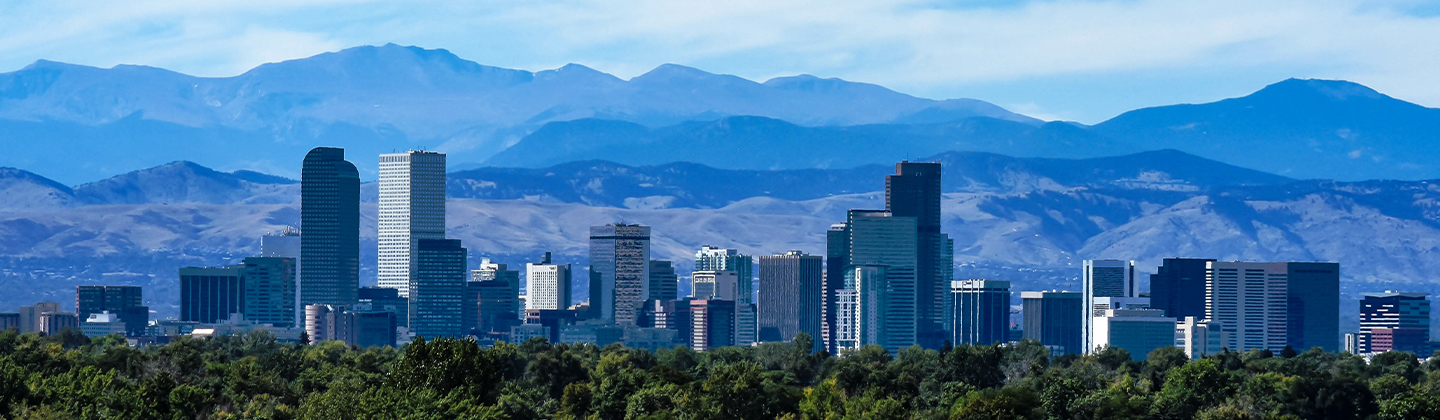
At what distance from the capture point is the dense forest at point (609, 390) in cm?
11281

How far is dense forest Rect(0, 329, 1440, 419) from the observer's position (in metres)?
113

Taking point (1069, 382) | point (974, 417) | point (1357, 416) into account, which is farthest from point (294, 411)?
point (1357, 416)

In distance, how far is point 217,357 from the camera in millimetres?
180750

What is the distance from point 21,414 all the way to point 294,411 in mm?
18173

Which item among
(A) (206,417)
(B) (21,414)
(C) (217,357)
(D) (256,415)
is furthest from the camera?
(C) (217,357)

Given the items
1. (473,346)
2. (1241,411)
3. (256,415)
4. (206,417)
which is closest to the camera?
(256,415)

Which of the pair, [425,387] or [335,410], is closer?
[335,410]

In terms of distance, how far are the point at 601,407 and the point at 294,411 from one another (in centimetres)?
2127

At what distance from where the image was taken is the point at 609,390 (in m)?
133

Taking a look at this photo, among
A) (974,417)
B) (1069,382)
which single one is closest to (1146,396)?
(1069,382)

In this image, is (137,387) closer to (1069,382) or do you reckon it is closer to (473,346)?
(473,346)

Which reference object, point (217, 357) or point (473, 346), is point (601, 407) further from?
point (217, 357)

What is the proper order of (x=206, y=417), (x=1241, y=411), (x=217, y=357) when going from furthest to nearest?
(x=217, y=357) → (x=1241, y=411) → (x=206, y=417)

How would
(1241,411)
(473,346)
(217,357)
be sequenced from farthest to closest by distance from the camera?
(217,357), (1241,411), (473,346)
